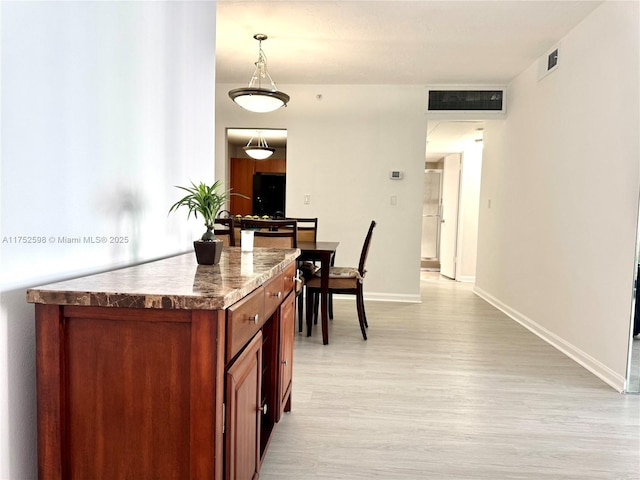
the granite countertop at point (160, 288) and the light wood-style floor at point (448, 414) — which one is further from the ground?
the granite countertop at point (160, 288)

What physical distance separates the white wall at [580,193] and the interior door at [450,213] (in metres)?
2.43

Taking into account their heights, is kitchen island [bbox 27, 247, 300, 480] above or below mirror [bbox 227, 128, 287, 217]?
below

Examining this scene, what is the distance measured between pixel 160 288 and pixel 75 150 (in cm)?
54

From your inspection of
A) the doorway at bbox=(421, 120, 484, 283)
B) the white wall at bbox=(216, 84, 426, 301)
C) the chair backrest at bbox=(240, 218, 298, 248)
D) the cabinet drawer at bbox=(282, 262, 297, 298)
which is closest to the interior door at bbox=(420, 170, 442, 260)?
the doorway at bbox=(421, 120, 484, 283)

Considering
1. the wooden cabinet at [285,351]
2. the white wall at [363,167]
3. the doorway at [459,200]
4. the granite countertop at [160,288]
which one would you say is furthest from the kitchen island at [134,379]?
the doorway at [459,200]

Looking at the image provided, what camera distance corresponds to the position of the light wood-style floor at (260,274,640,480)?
5.85 ft

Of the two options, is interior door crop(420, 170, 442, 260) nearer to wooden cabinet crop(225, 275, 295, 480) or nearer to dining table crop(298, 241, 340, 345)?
dining table crop(298, 241, 340, 345)

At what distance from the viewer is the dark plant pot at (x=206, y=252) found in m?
1.54

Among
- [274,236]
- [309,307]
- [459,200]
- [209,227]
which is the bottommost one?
[309,307]

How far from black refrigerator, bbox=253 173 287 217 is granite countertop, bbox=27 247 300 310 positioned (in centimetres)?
652

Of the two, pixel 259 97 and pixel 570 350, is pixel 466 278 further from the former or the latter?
pixel 259 97

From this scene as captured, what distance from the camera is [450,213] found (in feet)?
24.2

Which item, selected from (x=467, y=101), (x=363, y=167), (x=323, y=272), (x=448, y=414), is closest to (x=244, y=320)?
(x=448, y=414)

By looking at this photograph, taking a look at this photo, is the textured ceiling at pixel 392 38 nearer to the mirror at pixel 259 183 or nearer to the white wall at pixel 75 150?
the white wall at pixel 75 150
